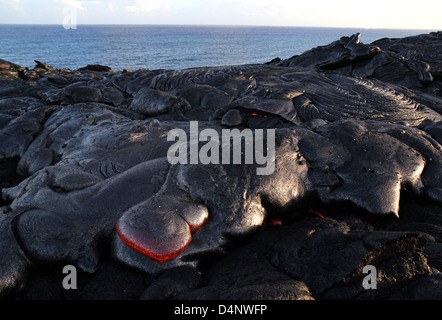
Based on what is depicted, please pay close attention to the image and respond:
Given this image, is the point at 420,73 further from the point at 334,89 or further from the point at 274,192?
the point at 274,192

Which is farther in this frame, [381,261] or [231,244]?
[231,244]

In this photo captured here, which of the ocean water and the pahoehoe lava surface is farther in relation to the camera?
the ocean water

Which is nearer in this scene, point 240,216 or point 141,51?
point 240,216

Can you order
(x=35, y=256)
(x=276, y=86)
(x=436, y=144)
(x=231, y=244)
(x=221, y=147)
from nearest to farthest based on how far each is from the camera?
1. (x=35, y=256)
2. (x=231, y=244)
3. (x=221, y=147)
4. (x=436, y=144)
5. (x=276, y=86)

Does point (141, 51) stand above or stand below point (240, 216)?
above

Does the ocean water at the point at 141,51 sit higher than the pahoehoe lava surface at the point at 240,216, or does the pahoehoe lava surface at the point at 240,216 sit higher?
the ocean water at the point at 141,51

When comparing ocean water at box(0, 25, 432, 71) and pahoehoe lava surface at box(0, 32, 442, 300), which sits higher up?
ocean water at box(0, 25, 432, 71)

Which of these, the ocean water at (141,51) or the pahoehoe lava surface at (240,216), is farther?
the ocean water at (141,51)
